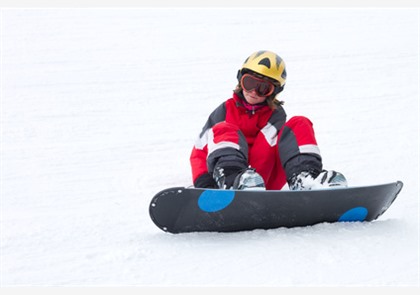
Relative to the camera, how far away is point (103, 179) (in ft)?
13.9

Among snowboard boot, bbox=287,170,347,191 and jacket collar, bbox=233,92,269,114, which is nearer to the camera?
snowboard boot, bbox=287,170,347,191

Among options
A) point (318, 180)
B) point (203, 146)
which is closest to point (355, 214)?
point (318, 180)

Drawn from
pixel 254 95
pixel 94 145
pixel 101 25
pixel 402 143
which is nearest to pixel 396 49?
pixel 402 143

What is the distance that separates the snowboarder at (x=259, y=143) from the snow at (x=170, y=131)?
32 cm

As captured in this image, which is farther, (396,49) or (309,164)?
(396,49)

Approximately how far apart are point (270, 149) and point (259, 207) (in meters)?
0.63

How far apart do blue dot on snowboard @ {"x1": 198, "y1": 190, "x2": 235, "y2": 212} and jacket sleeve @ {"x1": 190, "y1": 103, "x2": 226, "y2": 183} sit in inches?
28.8

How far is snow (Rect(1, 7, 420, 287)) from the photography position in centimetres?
266

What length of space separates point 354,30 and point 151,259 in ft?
23.2

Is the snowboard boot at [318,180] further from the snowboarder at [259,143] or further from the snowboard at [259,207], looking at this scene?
the snowboard at [259,207]

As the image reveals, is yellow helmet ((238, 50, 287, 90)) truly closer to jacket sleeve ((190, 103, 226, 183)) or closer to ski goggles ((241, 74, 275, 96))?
ski goggles ((241, 74, 275, 96))

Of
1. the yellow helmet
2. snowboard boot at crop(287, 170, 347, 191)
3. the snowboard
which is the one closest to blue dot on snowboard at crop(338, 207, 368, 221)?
the snowboard

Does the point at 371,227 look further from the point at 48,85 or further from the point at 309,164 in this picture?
the point at 48,85

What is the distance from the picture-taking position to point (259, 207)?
112 inches
